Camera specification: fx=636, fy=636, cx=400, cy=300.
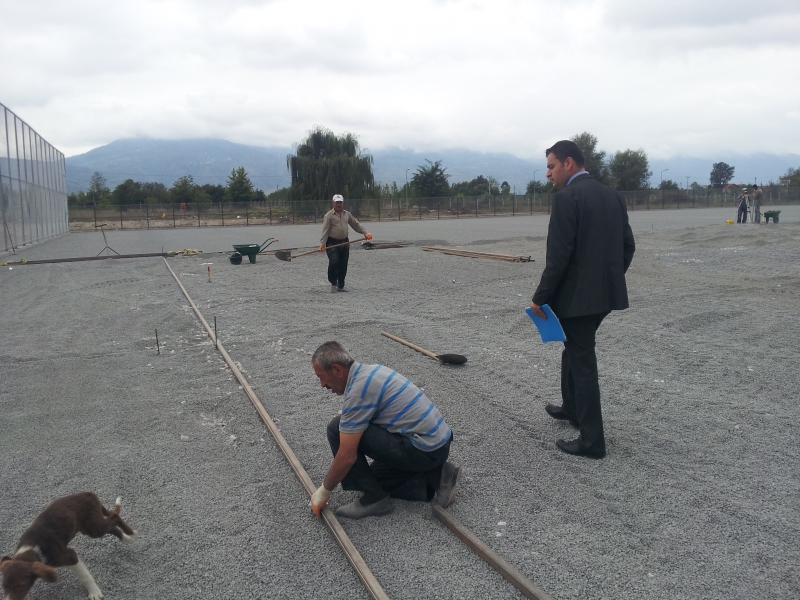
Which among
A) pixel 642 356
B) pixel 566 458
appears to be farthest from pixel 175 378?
pixel 642 356

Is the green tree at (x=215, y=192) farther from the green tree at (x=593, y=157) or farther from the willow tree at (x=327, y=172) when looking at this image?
the green tree at (x=593, y=157)

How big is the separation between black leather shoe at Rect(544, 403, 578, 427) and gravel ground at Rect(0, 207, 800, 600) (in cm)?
11

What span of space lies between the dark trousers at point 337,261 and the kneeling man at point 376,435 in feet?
27.1

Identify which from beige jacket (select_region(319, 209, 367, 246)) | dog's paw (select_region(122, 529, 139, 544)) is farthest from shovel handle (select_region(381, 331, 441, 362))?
beige jacket (select_region(319, 209, 367, 246))

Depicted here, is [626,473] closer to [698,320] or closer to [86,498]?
[86,498]

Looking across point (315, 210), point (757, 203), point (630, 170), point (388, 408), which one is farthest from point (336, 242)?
point (630, 170)

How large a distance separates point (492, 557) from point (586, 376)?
1.63 meters

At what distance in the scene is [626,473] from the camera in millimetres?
4141

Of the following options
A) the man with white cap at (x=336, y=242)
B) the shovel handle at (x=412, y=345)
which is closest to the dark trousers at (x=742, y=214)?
the man with white cap at (x=336, y=242)

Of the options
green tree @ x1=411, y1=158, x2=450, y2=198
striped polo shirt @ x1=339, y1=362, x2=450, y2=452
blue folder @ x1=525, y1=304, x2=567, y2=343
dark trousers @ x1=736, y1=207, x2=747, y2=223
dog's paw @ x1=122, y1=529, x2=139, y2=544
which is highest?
green tree @ x1=411, y1=158, x2=450, y2=198

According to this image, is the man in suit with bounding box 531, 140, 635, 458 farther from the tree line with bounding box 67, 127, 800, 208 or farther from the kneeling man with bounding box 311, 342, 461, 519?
the tree line with bounding box 67, 127, 800, 208

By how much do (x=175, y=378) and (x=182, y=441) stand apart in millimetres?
1829

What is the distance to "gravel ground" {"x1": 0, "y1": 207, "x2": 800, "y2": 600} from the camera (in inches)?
125

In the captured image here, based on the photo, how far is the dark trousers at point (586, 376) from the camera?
432 centimetres
